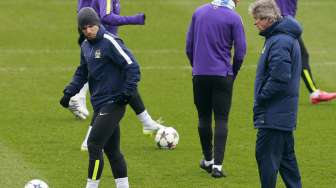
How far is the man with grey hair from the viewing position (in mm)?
10250

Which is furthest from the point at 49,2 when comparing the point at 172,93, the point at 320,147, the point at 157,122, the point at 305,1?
the point at 320,147

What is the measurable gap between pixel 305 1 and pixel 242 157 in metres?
13.3

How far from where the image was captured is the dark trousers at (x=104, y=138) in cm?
1129

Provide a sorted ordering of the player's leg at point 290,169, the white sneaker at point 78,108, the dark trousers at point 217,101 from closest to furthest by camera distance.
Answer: the player's leg at point 290,169, the dark trousers at point 217,101, the white sneaker at point 78,108

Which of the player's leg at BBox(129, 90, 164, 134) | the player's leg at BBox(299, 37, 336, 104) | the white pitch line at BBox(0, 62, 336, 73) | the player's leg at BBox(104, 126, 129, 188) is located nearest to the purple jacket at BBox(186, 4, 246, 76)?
the player's leg at BBox(104, 126, 129, 188)

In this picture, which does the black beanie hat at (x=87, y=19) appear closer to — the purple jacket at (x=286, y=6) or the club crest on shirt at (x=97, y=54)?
the club crest on shirt at (x=97, y=54)

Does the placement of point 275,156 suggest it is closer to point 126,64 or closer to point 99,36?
point 126,64

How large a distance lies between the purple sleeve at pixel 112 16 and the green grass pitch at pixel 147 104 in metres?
1.79

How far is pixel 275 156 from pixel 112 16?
396 cm

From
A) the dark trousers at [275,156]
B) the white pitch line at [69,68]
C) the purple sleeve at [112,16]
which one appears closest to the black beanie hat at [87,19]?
the purple sleeve at [112,16]

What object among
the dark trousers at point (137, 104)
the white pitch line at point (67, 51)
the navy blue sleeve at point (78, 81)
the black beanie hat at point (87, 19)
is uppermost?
the black beanie hat at point (87, 19)

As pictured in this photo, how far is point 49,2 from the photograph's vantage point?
25.9 m

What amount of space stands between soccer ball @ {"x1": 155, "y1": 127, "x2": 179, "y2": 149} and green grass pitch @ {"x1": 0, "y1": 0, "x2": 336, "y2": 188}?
135 mm

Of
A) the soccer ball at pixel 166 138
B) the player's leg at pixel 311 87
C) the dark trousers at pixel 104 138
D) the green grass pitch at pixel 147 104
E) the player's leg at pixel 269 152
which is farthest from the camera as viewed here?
the player's leg at pixel 311 87
